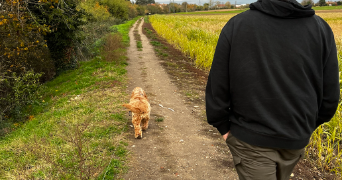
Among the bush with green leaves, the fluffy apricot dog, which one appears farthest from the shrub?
the fluffy apricot dog

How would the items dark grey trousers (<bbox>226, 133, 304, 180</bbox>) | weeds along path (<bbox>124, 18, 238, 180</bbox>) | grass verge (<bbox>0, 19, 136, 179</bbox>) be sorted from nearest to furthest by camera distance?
dark grey trousers (<bbox>226, 133, 304, 180</bbox>) → grass verge (<bbox>0, 19, 136, 179</bbox>) → weeds along path (<bbox>124, 18, 238, 180</bbox>)

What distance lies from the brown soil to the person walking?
2365mm

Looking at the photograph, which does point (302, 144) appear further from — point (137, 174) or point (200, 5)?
point (200, 5)

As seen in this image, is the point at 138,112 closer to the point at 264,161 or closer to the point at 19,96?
the point at 264,161

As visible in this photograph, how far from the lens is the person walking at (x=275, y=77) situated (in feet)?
5.65

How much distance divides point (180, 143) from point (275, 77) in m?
3.57

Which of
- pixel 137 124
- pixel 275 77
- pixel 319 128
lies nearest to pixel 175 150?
pixel 137 124

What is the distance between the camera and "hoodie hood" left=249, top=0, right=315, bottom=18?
168 centimetres

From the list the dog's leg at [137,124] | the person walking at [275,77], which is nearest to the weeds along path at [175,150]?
the dog's leg at [137,124]

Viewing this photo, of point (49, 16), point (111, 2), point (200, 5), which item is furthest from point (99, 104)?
point (200, 5)

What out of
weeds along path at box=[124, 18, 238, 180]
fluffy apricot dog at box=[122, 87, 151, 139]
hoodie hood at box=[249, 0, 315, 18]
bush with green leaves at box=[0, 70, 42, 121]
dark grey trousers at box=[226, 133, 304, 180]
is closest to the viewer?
hoodie hood at box=[249, 0, 315, 18]

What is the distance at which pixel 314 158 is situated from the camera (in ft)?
14.8

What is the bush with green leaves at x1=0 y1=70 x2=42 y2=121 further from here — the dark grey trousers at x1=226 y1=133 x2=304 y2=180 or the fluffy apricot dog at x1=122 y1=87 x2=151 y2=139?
the dark grey trousers at x1=226 y1=133 x2=304 y2=180

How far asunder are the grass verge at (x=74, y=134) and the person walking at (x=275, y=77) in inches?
97.2
